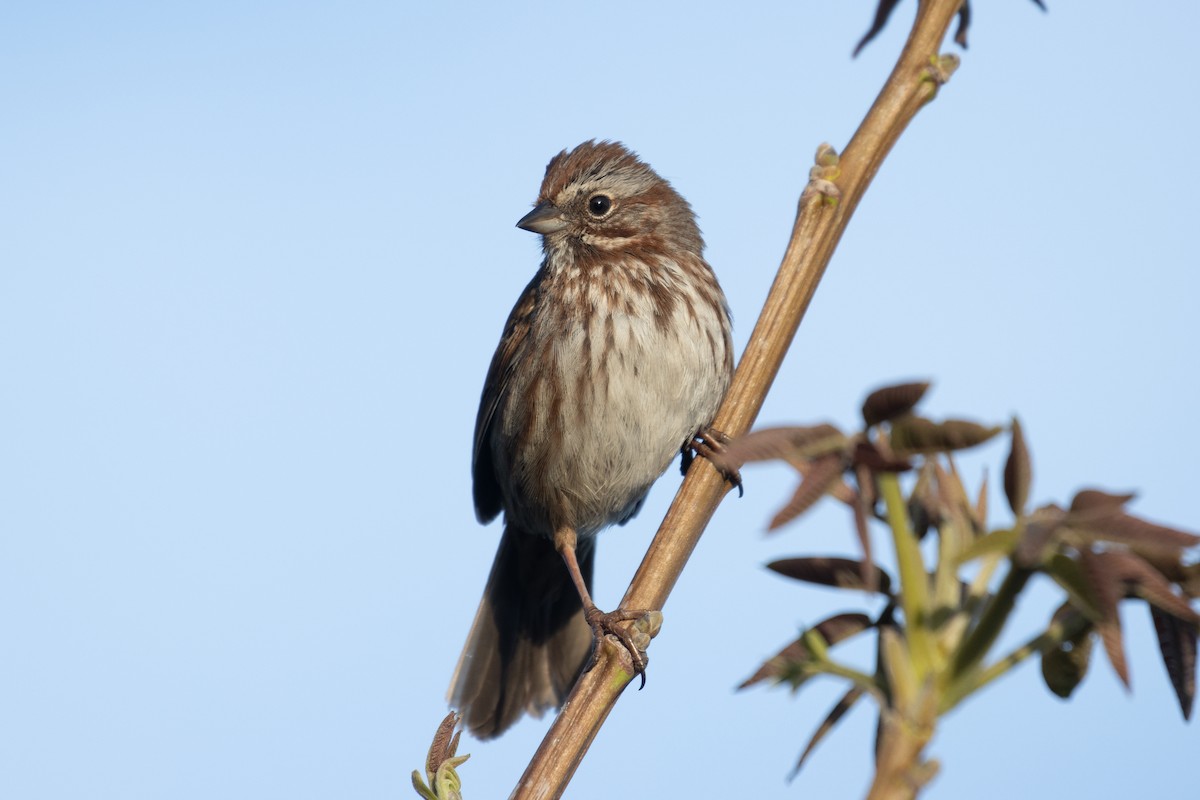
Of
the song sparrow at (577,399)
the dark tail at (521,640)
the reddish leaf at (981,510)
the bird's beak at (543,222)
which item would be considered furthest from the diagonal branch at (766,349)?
the dark tail at (521,640)

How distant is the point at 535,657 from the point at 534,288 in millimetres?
2003

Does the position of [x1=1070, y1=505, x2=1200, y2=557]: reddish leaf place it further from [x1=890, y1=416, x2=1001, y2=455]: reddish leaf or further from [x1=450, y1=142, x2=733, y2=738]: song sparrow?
[x1=450, y1=142, x2=733, y2=738]: song sparrow

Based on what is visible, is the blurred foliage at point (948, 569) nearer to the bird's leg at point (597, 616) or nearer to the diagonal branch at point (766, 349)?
the diagonal branch at point (766, 349)

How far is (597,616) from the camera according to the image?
518 cm

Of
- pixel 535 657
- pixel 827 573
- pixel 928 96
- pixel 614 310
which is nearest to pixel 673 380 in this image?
pixel 614 310

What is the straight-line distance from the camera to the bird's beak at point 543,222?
6.50 metres

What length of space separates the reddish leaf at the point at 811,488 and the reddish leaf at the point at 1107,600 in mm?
207

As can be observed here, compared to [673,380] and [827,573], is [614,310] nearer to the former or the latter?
[673,380]

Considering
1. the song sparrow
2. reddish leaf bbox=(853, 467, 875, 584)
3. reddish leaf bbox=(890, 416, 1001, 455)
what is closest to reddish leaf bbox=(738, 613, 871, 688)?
reddish leaf bbox=(853, 467, 875, 584)

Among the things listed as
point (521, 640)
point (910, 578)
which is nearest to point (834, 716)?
point (910, 578)

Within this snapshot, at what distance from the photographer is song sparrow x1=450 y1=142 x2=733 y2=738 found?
5.93 meters

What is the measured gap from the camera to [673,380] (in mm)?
5840

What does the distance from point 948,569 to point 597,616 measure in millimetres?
4131

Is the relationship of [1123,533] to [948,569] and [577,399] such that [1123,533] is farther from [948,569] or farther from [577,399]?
[577,399]
